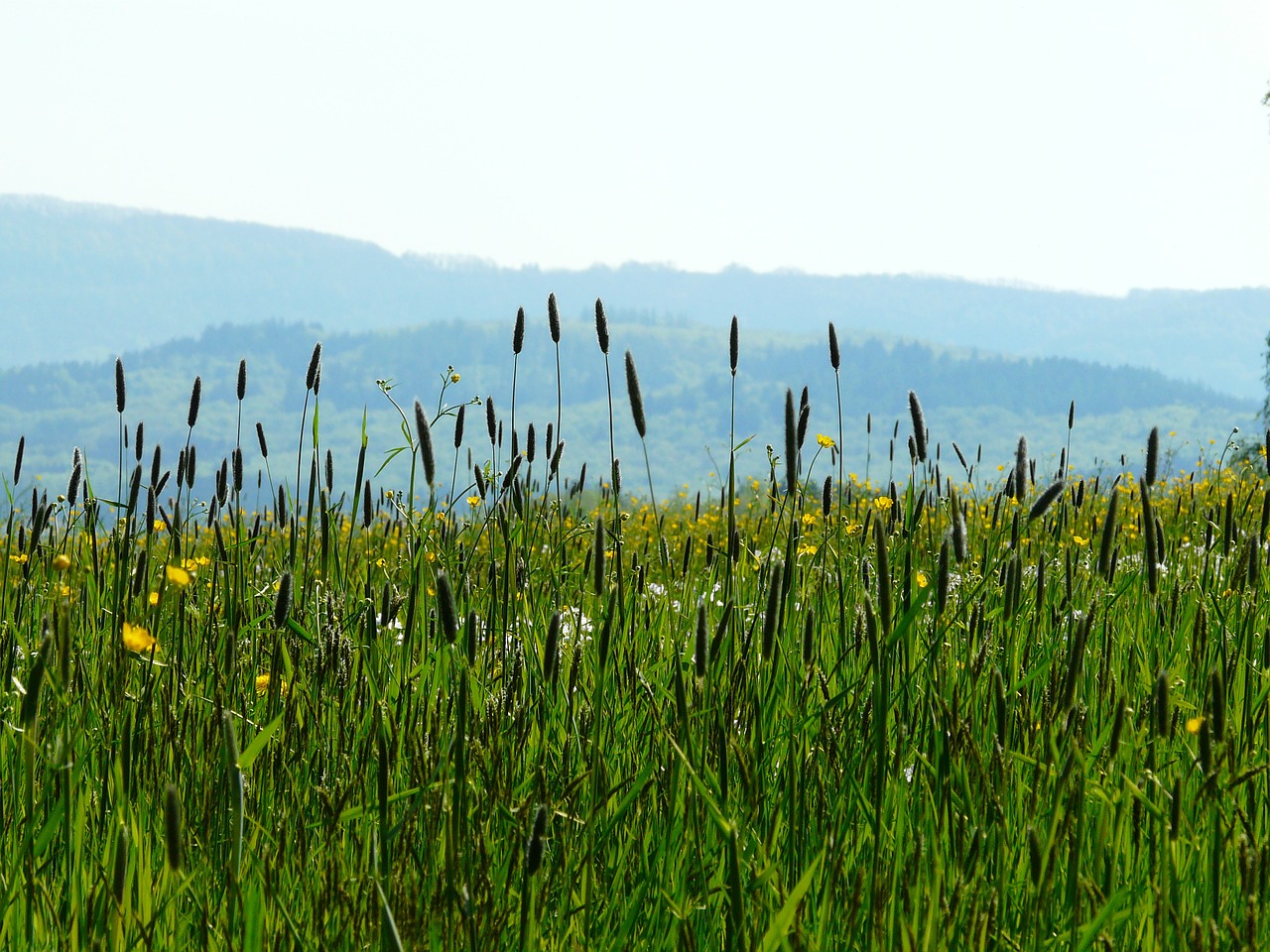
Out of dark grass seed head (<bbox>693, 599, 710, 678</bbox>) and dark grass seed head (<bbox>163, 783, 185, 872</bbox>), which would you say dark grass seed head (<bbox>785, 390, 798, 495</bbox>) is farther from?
dark grass seed head (<bbox>163, 783, 185, 872</bbox>)

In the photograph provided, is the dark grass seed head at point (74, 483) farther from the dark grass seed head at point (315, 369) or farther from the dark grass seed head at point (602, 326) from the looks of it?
the dark grass seed head at point (602, 326)

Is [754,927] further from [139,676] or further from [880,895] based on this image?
[139,676]

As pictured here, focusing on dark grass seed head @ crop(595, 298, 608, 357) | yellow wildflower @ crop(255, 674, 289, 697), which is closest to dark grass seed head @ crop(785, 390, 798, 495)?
dark grass seed head @ crop(595, 298, 608, 357)

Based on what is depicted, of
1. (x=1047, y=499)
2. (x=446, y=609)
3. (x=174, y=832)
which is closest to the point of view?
(x=174, y=832)

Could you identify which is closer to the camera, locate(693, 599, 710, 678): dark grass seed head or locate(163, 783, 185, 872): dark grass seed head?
locate(163, 783, 185, 872): dark grass seed head

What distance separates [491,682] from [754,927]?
2.89 ft

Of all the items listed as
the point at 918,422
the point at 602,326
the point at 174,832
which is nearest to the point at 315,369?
the point at 602,326

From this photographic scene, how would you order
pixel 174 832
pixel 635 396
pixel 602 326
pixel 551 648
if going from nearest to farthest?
pixel 174 832 < pixel 551 648 < pixel 635 396 < pixel 602 326

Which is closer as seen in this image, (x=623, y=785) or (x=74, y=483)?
(x=623, y=785)

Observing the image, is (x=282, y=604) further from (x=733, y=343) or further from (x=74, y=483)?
Result: (x=74, y=483)

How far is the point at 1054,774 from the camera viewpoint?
82.0 inches

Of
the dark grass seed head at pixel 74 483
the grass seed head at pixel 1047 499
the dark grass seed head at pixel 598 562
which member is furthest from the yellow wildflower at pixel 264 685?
the grass seed head at pixel 1047 499

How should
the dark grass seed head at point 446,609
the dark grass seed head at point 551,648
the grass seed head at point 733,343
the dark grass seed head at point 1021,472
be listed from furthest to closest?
the grass seed head at point 733,343 < the dark grass seed head at point 1021,472 < the dark grass seed head at point 551,648 < the dark grass seed head at point 446,609

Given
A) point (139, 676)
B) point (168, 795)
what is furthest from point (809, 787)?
point (139, 676)
